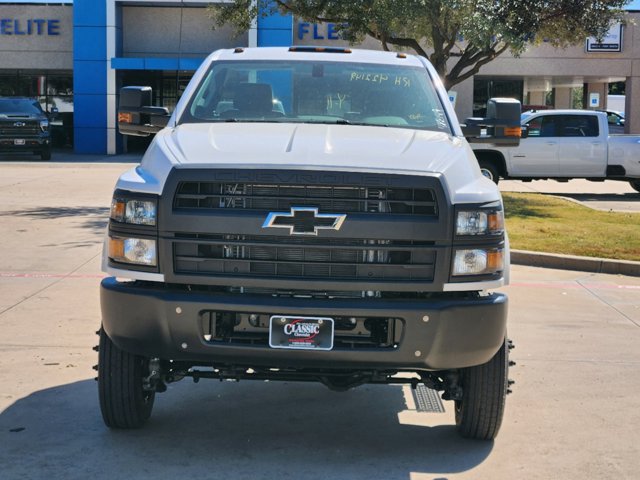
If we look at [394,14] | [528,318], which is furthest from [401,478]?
[394,14]

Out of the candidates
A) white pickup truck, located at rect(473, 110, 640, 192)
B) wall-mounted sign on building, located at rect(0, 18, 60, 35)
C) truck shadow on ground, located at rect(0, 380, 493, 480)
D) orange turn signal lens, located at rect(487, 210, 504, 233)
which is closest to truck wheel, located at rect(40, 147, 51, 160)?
wall-mounted sign on building, located at rect(0, 18, 60, 35)

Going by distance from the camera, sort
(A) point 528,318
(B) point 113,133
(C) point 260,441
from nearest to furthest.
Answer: (C) point 260,441
(A) point 528,318
(B) point 113,133

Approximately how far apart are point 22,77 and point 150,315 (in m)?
36.8

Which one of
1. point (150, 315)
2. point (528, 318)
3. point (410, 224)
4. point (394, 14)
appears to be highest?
point (394, 14)

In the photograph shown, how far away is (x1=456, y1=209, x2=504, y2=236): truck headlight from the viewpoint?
4723 millimetres

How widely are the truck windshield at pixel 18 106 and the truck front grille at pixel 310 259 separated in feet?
86.5

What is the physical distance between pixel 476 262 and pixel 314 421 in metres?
1.56

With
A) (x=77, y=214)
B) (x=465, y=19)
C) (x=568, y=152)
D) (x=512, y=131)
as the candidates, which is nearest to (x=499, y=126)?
(x=512, y=131)

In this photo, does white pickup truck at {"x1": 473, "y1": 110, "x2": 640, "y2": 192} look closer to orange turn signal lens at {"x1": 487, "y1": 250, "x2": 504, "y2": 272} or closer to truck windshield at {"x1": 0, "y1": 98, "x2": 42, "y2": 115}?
truck windshield at {"x1": 0, "y1": 98, "x2": 42, "y2": 115}

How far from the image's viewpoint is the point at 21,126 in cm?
2989

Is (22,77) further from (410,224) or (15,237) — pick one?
(410,224)

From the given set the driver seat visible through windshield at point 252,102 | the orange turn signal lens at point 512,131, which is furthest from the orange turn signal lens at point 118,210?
the orange turn signal lens at point 512,131

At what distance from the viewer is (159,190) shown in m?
4.74

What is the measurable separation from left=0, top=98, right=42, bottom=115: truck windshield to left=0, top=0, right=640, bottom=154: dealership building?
5.92 metres
